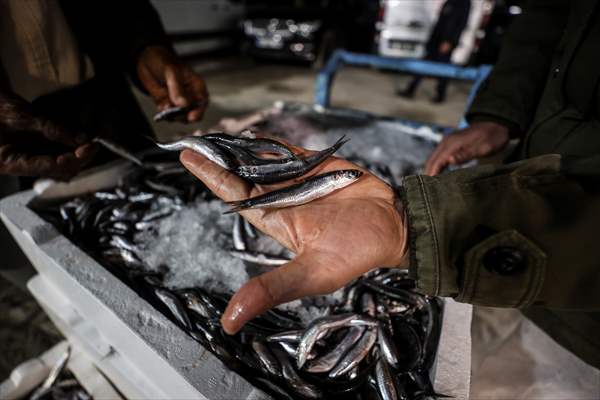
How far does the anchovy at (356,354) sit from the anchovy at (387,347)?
0.03 m

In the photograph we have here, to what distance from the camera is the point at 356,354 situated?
152cm

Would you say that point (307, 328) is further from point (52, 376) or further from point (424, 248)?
point (52, 376)

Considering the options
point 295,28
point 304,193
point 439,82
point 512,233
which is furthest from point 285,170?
point 295,28

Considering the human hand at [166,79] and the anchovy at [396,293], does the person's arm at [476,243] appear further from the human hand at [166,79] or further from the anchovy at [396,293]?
the human hand at [166,79]

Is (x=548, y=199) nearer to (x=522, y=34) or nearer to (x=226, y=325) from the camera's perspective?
(x=226, y=325)

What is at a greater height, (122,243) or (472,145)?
(472,145)

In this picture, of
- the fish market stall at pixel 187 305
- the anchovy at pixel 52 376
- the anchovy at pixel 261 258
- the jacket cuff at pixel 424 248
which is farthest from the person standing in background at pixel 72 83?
the jacket cuff at pixel 424 248

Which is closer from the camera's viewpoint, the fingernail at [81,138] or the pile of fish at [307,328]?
the pile of fish at [307,328]

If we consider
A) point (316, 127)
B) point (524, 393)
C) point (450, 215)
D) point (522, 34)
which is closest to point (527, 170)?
point (450, 215)

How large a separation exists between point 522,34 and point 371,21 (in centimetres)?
1192

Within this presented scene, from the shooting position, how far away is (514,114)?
7.69 ft

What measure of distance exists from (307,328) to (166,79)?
239 cm

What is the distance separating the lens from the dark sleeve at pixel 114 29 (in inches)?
114

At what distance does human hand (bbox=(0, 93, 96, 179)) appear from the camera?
1936 millimetres
